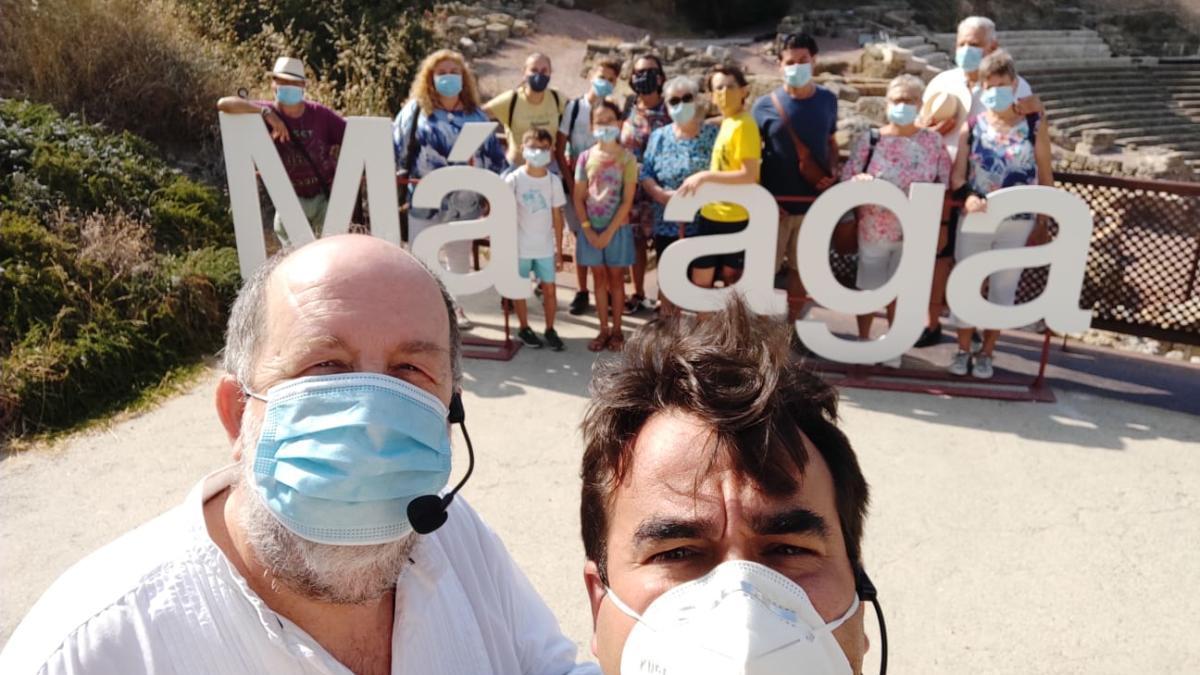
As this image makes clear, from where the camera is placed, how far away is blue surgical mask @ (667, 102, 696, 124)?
5.95m

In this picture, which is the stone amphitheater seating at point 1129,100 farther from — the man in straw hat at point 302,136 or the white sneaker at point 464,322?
the man in straw hat at point 302,136

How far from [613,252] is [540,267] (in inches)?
20.3

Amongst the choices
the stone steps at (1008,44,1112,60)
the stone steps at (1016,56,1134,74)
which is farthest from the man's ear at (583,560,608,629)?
the stone steps at (1008,44,1112,60)

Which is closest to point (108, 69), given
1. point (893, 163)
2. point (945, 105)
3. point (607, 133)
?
point (607, 133)

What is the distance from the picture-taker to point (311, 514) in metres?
1.72

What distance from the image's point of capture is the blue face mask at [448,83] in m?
6.25

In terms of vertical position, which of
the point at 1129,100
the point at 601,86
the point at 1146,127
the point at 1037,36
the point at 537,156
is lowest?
the point at 1146,127

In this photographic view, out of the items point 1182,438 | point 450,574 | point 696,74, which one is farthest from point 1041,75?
point 450,574

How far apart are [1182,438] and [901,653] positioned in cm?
286

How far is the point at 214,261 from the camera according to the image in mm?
6898

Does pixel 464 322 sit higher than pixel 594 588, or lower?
lower

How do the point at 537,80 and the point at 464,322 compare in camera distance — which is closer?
the point at 537,80

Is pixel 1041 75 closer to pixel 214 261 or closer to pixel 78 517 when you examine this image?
pixel 214 261

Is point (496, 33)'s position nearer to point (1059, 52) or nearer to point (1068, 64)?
point (1068, 64)
